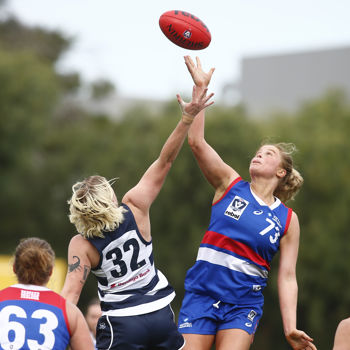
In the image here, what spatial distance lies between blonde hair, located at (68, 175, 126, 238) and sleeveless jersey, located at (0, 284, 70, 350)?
0.55 m

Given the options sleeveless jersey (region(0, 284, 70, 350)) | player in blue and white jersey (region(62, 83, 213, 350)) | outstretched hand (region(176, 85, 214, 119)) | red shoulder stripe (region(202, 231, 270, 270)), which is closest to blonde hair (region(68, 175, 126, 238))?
player in blue and white jersey (region(62, 83, 213, 350))

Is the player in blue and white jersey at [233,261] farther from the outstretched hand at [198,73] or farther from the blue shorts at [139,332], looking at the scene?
the blue shorts at [139,332]

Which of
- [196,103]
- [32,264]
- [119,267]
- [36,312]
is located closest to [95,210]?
[119,267]

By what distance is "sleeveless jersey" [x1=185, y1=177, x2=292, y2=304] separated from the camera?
17.0 ft

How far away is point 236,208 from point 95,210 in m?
1.34

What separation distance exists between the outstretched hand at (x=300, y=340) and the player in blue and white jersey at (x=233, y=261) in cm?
12

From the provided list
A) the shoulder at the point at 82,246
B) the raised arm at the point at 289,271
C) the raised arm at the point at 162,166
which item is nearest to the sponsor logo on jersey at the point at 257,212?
the raised arm at the point at 289,271

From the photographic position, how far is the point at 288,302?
203 inches

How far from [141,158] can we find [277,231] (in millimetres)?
20346

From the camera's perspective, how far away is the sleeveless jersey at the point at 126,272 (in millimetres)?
4473


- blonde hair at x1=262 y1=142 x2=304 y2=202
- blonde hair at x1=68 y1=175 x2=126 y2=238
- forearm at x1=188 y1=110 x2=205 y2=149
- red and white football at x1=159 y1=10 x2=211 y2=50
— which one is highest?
red and white football at x1=159 y1=10 x2=211 y2=50

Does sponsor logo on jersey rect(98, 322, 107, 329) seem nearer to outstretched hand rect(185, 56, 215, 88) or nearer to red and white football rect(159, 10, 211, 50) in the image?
outstretched hand rect(185, 56, 215, 88)

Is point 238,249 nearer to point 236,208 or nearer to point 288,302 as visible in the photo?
point 236,208

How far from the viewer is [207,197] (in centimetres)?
2430
